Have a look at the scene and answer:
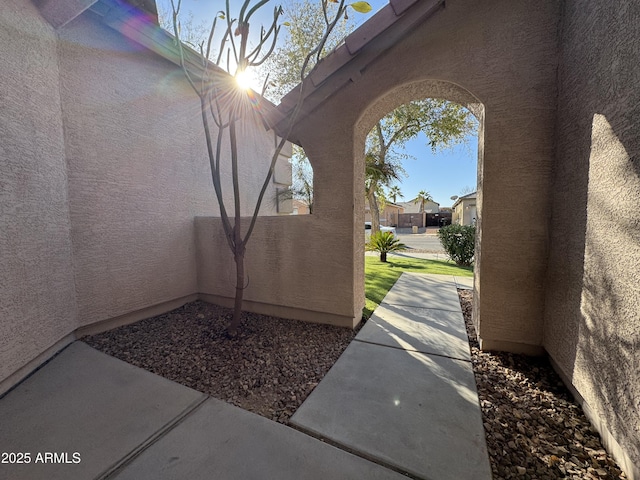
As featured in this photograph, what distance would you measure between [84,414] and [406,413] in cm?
347

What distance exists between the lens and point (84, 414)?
2.76 m

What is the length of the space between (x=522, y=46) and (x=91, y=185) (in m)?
7.08

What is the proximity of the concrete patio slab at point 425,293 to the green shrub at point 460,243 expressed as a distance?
3.37m

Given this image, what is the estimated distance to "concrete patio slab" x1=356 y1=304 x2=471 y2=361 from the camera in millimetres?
4137

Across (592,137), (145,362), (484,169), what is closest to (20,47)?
(145,362)

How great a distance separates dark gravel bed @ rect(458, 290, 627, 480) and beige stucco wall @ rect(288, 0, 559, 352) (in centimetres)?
55

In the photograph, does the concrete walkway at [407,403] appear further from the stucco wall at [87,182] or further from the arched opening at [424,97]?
the stucco wall at [87,182]

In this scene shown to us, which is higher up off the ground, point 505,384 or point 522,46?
point 522,46

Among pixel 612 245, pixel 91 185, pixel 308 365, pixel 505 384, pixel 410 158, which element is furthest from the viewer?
pixel 410 158

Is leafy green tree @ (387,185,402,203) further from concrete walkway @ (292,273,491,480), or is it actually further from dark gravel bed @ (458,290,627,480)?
dark gravel bed @ (458,290,627,480)

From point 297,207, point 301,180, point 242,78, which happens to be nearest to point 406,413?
point 242,78

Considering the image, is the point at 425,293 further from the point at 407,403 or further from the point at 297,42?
the point at 297,42

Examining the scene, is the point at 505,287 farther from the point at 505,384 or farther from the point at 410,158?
the point at 410,158

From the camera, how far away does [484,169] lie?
376 cm
